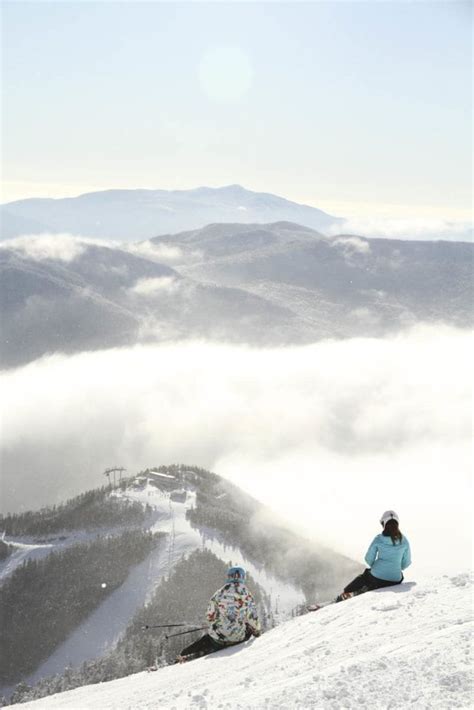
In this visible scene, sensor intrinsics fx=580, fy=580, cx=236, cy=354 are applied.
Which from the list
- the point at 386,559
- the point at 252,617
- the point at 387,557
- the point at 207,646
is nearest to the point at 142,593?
the point at 207,646

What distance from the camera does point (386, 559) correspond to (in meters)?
20.2

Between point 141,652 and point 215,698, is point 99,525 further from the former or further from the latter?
point 215,698

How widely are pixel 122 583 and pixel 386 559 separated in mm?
155426

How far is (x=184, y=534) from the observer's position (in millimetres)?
179875

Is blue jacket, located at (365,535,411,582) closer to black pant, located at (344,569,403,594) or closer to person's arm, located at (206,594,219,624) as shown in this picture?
black pant, located at (344,569,403,594)

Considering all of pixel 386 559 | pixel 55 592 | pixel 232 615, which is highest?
pixel 386 559

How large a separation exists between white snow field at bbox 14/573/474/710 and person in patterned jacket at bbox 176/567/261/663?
0.48 metres

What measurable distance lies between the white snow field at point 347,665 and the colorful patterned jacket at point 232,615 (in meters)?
0.46

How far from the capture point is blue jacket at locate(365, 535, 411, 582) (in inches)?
767

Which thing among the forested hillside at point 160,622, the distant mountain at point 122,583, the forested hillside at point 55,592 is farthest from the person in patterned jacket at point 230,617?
the forested hillside at point 55,592

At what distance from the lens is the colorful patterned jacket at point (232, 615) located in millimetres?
18484

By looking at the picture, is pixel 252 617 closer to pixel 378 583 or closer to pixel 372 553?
pixel 372 553

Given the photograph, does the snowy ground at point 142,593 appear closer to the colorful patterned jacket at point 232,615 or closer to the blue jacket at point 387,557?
the colorful patterned jacket at point 232,615

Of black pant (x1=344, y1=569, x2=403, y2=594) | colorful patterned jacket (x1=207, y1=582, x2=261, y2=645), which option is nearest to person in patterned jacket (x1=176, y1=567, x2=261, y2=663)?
colorful patterned jacket (x1=207, y1=582, x2=261, y2=645)
